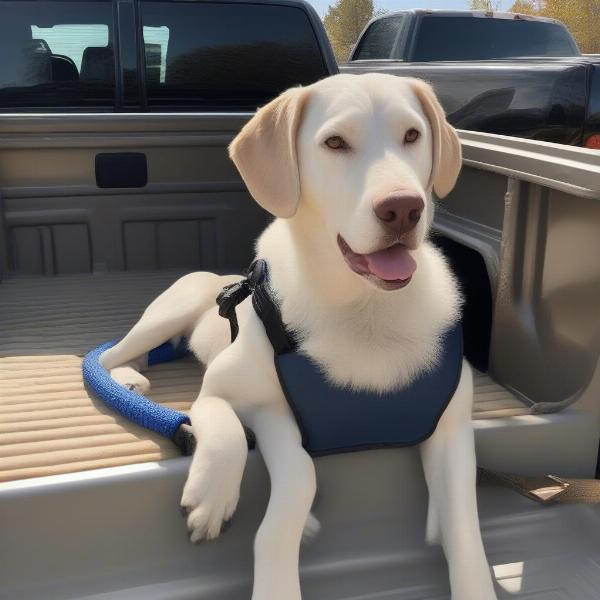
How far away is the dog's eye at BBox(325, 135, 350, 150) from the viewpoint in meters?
1.83

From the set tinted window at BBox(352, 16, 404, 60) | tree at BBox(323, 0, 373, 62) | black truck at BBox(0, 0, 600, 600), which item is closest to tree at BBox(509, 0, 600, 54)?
tree at BBox(323, 0, 373, 62)

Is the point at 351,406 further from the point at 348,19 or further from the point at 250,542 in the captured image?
the point at 348,19

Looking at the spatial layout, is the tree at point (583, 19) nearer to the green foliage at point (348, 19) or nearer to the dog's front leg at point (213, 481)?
the green foliage at point (348, 19)

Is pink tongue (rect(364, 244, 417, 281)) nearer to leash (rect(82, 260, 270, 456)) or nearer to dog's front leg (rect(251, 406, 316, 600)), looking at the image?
leash (rect(82, 260, 270, 456))

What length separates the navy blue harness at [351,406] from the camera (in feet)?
6.00

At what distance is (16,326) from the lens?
302 cm

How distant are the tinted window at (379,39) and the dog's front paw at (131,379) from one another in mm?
5954

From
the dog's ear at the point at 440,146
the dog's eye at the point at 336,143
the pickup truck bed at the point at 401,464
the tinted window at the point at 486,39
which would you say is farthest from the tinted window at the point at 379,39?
the dog's eye at the point at 336,143

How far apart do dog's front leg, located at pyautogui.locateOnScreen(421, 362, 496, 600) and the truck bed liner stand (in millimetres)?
273

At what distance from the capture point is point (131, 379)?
2.40m

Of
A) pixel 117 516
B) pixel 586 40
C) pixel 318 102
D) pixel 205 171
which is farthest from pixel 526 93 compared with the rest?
pixel 586 40

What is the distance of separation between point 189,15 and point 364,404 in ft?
8.65

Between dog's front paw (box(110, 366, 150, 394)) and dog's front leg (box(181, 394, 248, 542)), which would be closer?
dog's front leg (box(181, 394, 248, 542))

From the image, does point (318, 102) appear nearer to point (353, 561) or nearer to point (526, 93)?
point (353, 561)
